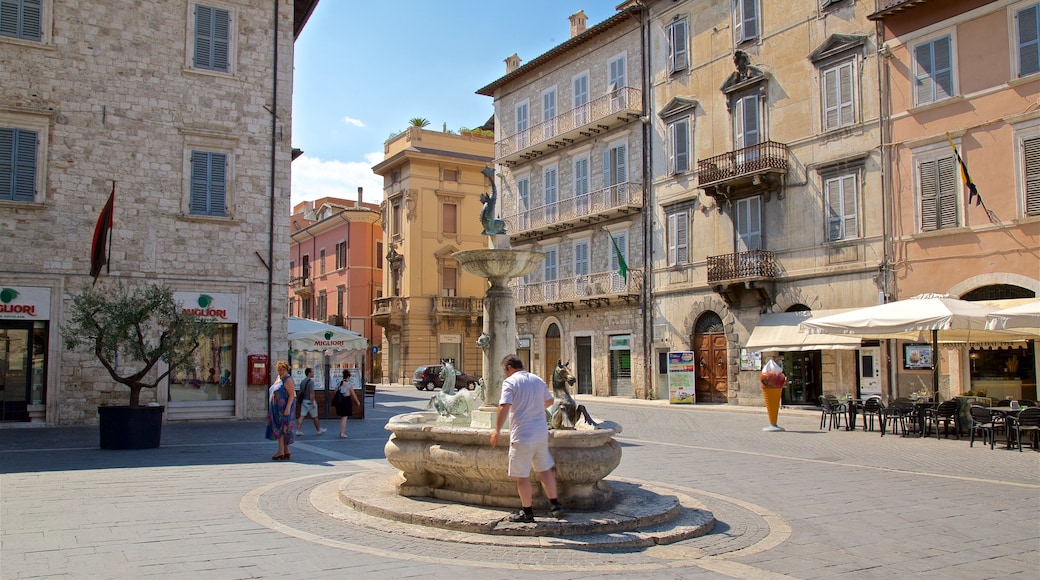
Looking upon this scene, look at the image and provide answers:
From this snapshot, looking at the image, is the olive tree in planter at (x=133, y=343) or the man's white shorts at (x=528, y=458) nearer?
the man's white shorts at (x=528, y=458)

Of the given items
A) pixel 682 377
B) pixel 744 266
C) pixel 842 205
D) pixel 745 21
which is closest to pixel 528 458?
pixel 842 205

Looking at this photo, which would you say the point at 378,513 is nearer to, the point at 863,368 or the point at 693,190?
the point at 863,368

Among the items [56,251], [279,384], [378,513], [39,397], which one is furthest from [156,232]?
[378,513]

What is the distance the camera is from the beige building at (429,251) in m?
45.1

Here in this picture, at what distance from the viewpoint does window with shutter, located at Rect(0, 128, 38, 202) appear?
17.5 m

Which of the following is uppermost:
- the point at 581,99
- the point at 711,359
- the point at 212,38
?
the point at 581,99

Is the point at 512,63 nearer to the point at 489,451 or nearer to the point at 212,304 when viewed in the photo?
the point at 212,304

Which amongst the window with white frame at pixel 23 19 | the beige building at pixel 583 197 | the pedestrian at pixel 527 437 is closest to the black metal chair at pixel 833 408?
the beige building at pixel 583 197

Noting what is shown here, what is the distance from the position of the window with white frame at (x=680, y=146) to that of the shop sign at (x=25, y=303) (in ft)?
66.5

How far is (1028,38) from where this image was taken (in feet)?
62.0

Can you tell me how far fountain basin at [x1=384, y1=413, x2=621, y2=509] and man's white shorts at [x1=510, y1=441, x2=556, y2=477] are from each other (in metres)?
0.37

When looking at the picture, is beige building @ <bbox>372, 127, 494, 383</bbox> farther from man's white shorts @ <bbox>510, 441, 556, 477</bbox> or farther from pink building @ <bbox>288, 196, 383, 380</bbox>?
man's white shorts @ <bbox>510, 441, 556, 477</bbox>

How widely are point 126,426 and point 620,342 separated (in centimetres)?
2117

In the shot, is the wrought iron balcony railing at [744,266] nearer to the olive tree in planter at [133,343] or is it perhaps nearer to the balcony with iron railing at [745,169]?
the balcony with iron railing at [745,169]
